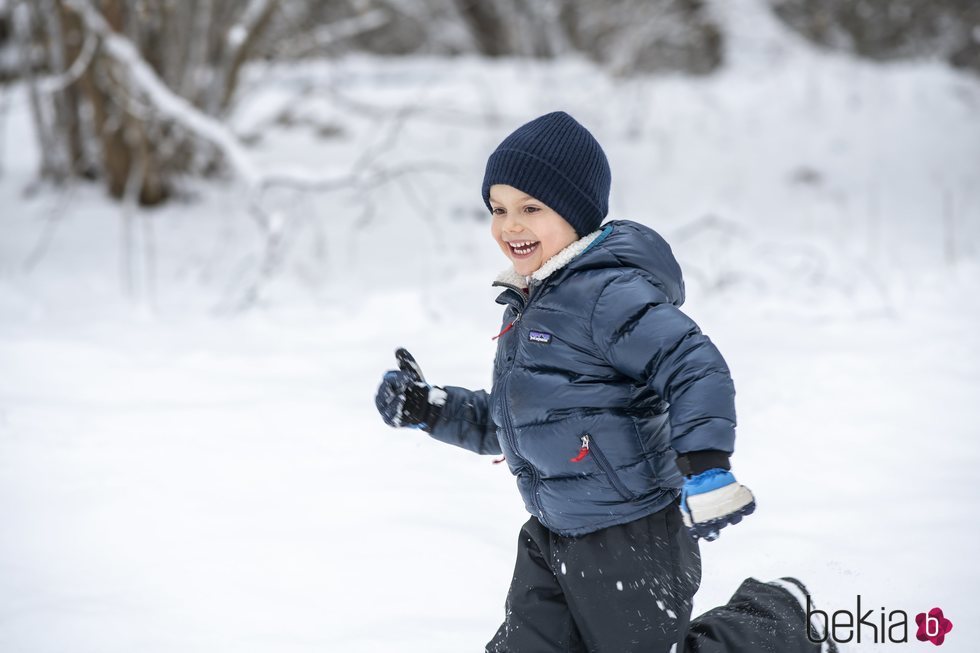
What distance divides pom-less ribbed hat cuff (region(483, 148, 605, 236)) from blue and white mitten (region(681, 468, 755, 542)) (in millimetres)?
646

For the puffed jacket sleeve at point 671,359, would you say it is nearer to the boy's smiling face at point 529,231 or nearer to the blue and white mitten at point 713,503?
the blue and white mitten at point 713,503

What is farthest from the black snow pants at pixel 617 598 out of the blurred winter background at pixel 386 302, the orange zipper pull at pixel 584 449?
the blurred winter background at pixel 386 302

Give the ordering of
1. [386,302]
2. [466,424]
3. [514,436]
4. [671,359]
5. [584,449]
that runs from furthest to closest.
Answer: [386,302] < [466,424] < [514,436] < [584,449] < [671,359]

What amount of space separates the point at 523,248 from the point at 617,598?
73 cm

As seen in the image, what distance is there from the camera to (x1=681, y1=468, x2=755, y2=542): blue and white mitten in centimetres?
145

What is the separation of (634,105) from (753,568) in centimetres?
831

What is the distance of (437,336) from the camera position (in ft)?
15.7

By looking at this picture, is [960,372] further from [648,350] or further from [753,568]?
[648,350]

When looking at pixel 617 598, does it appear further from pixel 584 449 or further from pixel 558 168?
pixel 558 168

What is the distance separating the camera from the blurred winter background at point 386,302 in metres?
2.44

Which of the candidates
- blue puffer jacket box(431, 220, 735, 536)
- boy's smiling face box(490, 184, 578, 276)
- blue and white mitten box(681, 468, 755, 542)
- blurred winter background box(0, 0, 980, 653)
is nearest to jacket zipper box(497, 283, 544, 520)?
blue puffer jacket box(431, 220, 735, 536)

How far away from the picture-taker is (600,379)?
1.70 metres

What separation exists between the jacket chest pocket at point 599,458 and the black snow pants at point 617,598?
10cm

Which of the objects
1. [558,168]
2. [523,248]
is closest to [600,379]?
[523,248]
